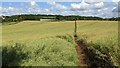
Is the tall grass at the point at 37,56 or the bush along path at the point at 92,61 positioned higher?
the tall grass at the point at 37,56

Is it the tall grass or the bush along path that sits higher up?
the tall grass

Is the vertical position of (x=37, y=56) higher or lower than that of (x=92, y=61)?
higher

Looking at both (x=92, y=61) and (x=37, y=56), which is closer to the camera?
(x=37, y=56)

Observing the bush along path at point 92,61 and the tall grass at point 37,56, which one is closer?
the tall grass at point 37,56

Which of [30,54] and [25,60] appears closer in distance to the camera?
[25,60]

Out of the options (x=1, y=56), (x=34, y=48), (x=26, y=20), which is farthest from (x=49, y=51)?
(x=26, y=20)

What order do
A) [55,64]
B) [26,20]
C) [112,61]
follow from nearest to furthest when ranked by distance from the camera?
[55,64]
[112,61]
[26,20]

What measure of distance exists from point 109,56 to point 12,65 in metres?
5.38

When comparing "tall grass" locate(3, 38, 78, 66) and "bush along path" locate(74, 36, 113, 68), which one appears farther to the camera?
"bush along path" locate(74, 36, 113, 68)

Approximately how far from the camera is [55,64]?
42.9ft

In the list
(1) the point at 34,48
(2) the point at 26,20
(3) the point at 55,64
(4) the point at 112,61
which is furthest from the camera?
(2) the point at 26,20

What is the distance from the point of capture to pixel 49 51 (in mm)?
16688

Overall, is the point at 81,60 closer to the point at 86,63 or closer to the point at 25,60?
the point at 86,63

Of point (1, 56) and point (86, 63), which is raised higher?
point (1, 56)
